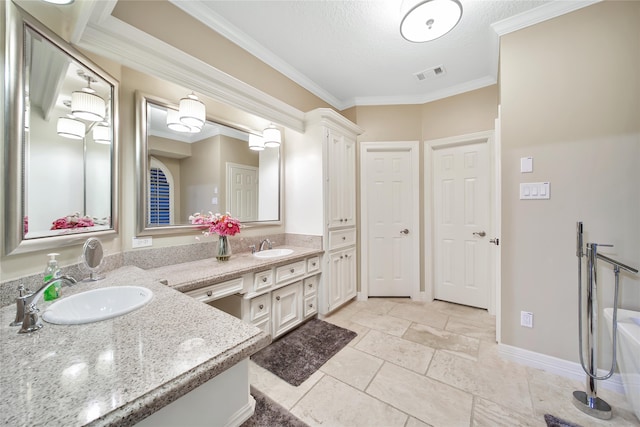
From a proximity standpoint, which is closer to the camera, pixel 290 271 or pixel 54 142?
pixel 54 142

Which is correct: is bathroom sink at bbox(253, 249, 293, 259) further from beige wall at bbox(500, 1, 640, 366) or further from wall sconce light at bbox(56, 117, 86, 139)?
beige wall at bbox(500, 1, 640, 366)

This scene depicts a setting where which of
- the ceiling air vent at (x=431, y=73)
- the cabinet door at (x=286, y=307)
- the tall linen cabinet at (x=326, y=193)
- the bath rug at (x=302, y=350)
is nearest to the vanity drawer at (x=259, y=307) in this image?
the cabinet door at (x=286, y=307)

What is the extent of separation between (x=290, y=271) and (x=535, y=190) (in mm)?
2118

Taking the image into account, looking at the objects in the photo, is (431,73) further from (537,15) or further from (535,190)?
(535,190)

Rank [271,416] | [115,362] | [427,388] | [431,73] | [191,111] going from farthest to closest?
[431,73] < [191,111] < [427,388] < [271,416] < [115,362]

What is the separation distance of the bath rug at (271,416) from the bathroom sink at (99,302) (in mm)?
911

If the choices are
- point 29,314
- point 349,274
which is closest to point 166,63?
point 29,314

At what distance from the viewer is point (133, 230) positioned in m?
1.64

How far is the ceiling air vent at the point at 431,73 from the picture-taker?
100 inches

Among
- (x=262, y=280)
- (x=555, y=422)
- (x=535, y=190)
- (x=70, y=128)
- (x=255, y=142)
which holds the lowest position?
(x=555, y=422)

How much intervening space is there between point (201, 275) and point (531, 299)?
2.47 metres

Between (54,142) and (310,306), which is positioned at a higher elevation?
(54,142)

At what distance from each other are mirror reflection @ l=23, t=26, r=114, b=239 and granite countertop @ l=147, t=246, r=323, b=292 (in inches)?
19.1

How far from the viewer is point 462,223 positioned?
2959 millimetres
